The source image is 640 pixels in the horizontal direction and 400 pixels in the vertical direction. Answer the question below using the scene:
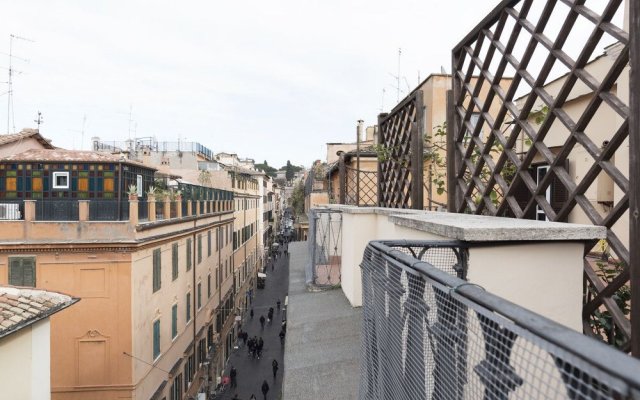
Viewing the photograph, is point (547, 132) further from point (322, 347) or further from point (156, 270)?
point (156, 270)

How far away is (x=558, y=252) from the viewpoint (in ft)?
7.93

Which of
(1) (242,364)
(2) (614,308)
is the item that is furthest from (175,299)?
(2) (614,308)

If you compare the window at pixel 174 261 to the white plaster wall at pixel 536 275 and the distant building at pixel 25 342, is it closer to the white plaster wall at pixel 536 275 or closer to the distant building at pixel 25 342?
the distant building at pixel 25 342

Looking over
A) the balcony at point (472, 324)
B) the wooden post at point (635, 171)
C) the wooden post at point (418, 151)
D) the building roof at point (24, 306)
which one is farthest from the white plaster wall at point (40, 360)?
the wooden post at point (635, 171)

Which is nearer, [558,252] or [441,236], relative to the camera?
[558,252]

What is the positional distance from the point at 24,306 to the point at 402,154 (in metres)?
6.46

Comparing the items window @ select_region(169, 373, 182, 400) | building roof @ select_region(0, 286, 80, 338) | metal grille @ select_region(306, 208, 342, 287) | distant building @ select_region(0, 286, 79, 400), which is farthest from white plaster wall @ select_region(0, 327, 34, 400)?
window @ select_region(169, 373, 182, 400)

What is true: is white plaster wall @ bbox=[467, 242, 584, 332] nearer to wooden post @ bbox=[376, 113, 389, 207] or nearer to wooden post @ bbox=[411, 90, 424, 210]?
wooden post @ bbox=[411, 90, 424, 210]

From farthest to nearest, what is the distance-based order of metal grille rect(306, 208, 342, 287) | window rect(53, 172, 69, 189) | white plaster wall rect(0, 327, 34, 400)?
window rect(53, 172, 69, 189) → metal grille rect(306, 208, 342, 287) → white plaster wall rect(0, 327, 34, 400)

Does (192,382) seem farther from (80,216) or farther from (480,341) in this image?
(480,341)

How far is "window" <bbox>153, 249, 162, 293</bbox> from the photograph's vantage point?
1584 cm

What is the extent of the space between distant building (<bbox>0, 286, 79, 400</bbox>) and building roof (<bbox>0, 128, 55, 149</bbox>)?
17.6 m

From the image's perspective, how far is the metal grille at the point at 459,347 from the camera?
72 centimetres

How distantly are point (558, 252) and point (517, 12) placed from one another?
6.34 ft
